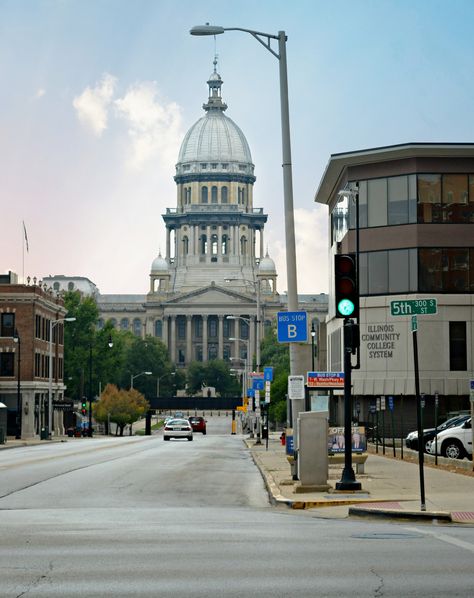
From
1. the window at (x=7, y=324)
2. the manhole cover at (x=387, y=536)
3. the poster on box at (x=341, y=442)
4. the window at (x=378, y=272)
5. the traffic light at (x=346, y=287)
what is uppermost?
the window at (x=378, y=272)

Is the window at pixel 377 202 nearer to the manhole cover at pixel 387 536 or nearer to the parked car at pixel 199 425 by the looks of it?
the parked car at pixel 199 425

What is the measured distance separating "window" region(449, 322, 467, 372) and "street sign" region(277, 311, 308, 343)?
4311 centimetres

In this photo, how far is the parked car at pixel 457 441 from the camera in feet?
136

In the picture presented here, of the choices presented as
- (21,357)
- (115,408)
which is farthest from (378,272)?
(115,408)

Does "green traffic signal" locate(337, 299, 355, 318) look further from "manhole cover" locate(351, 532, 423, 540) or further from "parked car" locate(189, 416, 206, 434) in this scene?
"parked car" locate(189, 416, 206, 434)

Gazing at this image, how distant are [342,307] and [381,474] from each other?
1013 cm

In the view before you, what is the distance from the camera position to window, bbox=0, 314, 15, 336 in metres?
99.8

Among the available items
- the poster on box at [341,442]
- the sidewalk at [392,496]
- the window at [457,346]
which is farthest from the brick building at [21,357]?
the sidewalk at [392,496]

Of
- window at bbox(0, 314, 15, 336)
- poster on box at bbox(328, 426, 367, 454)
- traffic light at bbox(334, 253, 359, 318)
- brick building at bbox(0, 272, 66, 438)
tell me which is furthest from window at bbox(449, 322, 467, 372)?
traffic light at bbox(334, 253, 359, 318)

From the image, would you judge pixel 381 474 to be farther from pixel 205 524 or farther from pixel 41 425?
pixel 41 425

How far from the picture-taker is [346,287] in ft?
81.2

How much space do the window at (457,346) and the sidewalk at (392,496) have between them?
116ft

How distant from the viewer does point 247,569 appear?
1337 centimetres

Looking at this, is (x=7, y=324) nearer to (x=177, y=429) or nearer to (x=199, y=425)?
(x=177, y=429)
